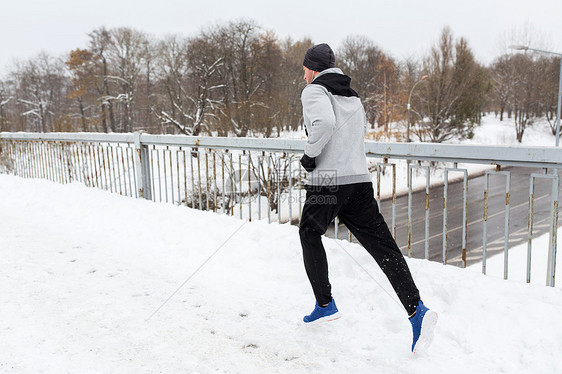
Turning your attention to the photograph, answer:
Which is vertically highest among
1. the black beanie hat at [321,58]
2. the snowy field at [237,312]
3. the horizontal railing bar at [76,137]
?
the black beanie hat at [321,58]

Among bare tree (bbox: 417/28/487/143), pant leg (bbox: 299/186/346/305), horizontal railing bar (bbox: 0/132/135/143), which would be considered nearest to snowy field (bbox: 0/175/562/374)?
pant leg (bbox: 299/186/346/305)

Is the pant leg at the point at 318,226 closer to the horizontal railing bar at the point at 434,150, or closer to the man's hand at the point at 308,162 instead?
the man's hand at the point at 308,162

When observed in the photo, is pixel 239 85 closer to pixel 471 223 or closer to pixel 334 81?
pixel 471 223

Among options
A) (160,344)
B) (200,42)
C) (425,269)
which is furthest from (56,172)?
(200,42)

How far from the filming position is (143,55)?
168 feet

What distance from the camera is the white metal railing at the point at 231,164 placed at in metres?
3.20

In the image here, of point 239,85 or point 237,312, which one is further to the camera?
point 239,85

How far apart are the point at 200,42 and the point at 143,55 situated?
13.1 meters

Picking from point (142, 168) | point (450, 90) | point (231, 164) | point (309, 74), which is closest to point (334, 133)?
point (309, 74)

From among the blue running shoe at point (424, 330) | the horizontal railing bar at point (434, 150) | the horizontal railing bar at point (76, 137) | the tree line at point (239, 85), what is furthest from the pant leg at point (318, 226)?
the tree line at point (239, 85)

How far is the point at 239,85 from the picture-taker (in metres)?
42.3

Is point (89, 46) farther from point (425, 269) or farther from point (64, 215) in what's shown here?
point (425, 269)

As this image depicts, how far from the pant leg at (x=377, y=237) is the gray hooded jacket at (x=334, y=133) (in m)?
0.14

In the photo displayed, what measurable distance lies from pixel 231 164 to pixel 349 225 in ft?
9.39
